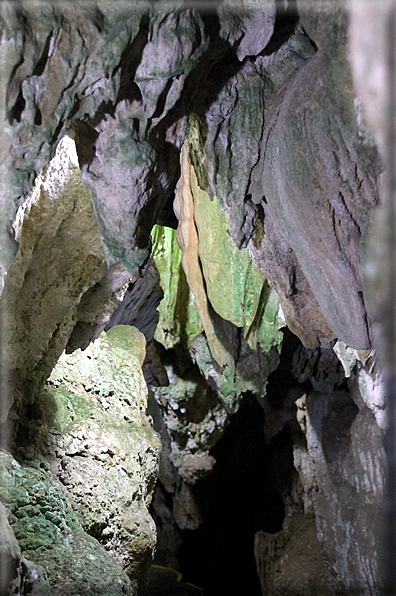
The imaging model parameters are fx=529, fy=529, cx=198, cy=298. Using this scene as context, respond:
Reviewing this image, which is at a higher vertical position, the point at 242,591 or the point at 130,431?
the point at 130,431

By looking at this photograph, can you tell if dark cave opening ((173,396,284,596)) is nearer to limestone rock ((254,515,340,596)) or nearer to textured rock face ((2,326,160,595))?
limestone rock ((254,515,340,596))

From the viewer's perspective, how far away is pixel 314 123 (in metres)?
1.42

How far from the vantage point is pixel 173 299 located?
4.31 meters

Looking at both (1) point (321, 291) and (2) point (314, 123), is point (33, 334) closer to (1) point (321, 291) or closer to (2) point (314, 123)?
(1) point (321, 291)

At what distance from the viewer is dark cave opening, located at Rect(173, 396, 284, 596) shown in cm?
555

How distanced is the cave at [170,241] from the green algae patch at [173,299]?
24 mm

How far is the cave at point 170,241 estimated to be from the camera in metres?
1.13

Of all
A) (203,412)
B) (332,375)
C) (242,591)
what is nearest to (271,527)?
(242,591)

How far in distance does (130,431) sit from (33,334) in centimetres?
77

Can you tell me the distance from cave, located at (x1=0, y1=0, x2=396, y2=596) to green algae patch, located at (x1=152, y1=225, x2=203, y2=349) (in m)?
0.02

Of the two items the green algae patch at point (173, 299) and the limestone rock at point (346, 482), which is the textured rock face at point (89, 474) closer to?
the green algae patch at point (173, 299)

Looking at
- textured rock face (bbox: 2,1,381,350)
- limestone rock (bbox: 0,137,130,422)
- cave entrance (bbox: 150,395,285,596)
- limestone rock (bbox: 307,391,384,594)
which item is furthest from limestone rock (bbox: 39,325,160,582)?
cave entrance (bbox: 150,395,285,596)

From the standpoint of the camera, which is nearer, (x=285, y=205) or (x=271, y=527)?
(x=285, y=205)

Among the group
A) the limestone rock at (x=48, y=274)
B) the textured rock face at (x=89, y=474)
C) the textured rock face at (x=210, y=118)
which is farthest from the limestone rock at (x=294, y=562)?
the textured rock face at (x=210, y=118)
